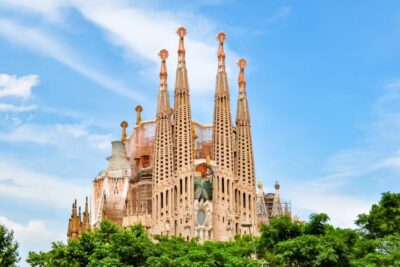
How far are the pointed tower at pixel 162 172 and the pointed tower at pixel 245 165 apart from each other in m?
7.78

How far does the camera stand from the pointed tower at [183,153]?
2997 inches

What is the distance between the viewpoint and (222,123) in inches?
3164

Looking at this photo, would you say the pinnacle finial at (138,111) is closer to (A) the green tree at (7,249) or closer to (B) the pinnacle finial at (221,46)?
(B) the pinnacle finial at (221,46)

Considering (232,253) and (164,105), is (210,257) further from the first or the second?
(164,105)

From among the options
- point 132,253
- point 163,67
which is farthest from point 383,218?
point 163,67

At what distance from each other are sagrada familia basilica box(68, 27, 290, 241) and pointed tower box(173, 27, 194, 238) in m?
0.10

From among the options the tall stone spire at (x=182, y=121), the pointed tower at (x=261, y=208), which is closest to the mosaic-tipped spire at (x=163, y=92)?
the tall stone spire at (x=182, y=121)

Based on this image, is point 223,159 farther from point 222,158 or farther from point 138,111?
point 138,111

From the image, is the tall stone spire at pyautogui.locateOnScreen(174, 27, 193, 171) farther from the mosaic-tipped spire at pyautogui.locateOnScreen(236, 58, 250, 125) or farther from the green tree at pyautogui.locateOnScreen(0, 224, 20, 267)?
the green tree at pyautogui.locateOnScreen(0, 224, 20, 267)

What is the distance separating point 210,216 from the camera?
76938 millimetres

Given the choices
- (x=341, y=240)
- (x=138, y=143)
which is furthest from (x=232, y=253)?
(x=138, y=143)

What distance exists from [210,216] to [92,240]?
31.2 m

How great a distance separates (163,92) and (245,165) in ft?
40.9

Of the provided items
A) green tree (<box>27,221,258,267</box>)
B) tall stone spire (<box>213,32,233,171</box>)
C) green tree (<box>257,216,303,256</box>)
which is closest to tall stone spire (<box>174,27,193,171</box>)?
tall stone spire (<box>213,32,233,171</box>)
